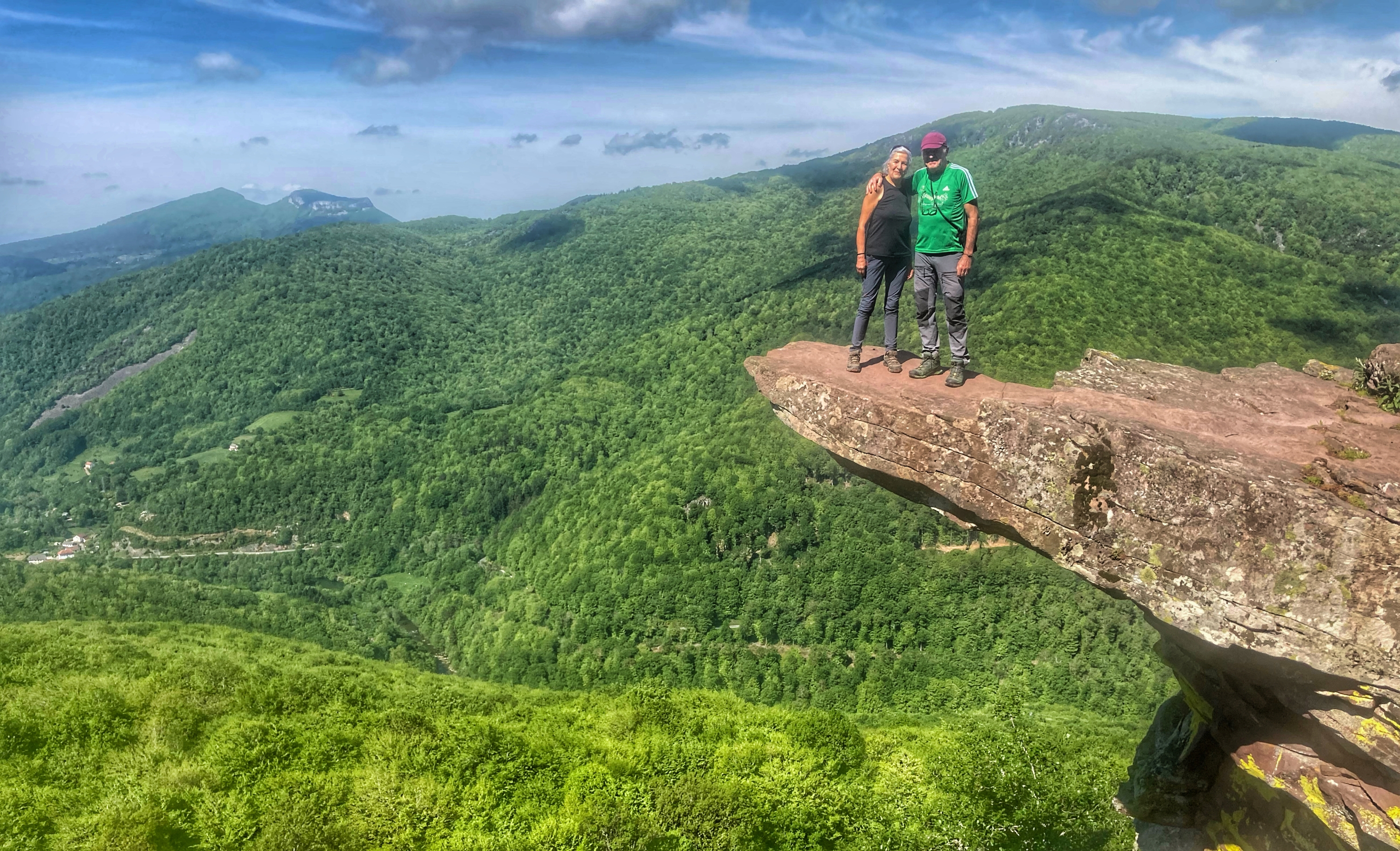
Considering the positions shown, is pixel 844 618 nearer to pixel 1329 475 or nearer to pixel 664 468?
pixel 664 468

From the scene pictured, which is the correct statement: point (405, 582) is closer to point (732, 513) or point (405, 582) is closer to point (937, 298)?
point (732, 513)

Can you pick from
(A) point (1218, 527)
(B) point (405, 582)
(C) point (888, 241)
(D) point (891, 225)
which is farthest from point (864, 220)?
(B) point (405, 582)

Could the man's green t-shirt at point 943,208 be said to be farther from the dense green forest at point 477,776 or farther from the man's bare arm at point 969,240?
the dense green forest at point 477,776

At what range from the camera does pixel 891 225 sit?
15.5m

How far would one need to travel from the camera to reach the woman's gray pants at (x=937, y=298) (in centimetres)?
1473

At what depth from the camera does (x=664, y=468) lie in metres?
123

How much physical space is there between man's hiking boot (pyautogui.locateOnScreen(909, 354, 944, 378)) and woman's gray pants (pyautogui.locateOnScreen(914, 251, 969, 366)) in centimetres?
45

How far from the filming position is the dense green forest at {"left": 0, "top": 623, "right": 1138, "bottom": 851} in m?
18.8

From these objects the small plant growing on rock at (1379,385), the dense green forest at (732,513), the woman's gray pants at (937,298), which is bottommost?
the dense green forest at (732,513)

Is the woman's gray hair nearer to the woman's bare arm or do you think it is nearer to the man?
the man

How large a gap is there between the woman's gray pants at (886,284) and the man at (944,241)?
56 centimetres

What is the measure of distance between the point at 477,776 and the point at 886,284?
2233 centimetres

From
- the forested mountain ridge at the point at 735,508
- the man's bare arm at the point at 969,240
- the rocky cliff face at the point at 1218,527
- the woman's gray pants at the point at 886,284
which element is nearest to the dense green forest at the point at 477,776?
the rocky cliff face at the point at 1218,527

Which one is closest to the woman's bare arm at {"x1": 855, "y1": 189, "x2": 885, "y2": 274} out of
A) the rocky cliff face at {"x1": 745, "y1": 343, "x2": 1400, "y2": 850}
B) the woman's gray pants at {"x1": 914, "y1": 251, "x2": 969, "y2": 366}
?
the woman's gray pants at {"x1": 914, "y1": 251, "x2": 969, "y2": 366}
